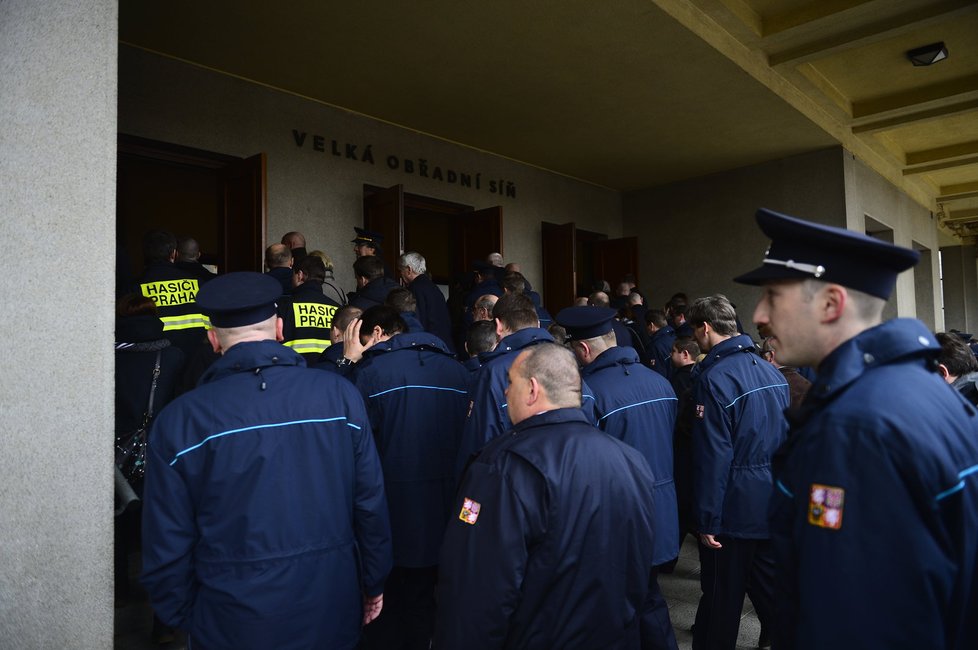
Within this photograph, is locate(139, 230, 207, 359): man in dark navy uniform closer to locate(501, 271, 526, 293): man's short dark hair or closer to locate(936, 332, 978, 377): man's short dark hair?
locate(501, 271, 526, 293): man's short dark hair

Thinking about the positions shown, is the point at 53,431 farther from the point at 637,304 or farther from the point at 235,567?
the point at 637,304

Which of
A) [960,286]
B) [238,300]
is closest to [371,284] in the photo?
[238,300]

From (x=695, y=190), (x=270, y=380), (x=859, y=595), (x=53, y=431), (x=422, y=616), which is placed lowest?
(x=422, y=616)

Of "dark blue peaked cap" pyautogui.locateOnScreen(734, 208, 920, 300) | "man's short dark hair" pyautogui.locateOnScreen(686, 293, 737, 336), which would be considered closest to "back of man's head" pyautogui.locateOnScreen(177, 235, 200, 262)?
"man's short dark hair" pyautogui.locateOnScreen(686, 293, 737, 336)

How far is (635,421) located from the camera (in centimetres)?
338

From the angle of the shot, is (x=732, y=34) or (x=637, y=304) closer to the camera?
(x=732, y=34)

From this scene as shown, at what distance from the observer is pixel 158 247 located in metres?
4.68

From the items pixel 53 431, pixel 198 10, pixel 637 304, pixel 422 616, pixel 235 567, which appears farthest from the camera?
pixel 637 304

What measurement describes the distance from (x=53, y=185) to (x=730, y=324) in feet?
9.86

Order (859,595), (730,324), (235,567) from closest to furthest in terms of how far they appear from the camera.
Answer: (859,595) → (235,567) → (730,324)

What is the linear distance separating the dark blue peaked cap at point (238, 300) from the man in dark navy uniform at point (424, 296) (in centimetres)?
349

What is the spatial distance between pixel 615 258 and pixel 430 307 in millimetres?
6328

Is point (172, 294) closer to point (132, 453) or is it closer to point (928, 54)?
point (132, 453)

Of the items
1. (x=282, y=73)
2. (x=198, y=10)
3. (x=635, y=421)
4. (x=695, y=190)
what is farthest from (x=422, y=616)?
(x=695, y=190)
